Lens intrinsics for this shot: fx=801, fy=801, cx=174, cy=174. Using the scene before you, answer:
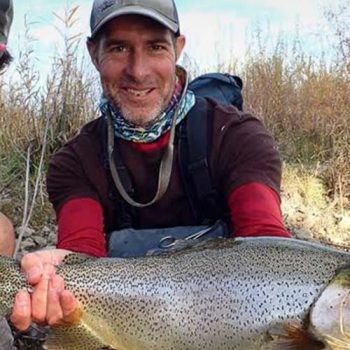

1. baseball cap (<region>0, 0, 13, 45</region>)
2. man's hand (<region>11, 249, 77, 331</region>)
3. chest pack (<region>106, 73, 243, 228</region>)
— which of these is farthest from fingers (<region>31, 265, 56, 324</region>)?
baseball cap (<region>0, 0, 13, 45</region>)

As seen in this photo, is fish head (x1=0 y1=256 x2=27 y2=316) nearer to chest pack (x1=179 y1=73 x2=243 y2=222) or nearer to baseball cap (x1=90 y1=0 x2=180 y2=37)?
chest pack (x1=179 y1=73 x2=243 y2=222)

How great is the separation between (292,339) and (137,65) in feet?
4.75

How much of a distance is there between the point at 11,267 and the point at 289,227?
4.01 m

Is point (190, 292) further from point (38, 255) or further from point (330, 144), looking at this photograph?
point (330, 144)

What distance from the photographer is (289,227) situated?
21.2 ft

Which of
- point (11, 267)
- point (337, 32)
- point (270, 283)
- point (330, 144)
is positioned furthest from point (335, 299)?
point (337, 32)

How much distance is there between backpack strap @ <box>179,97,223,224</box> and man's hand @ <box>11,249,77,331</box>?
36.6 inches

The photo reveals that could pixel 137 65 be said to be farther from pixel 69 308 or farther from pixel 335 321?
pixel 335 321

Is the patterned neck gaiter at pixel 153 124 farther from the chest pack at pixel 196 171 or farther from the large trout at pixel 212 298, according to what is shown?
the large trout at pixel 212 298

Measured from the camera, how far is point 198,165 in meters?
3.44

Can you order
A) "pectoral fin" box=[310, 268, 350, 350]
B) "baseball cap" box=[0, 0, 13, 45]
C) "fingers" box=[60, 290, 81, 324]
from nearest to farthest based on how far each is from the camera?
"pectoral fin" box=[310, 268, 350, 350], "fingers" box=[60, 290, 81, 324], "baseball cap" box=[0, 0, 13, 45]

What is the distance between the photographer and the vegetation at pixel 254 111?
6.64 m

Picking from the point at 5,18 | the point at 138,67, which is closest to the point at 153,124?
the point at 138,67

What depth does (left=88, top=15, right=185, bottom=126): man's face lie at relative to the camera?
134 inches
